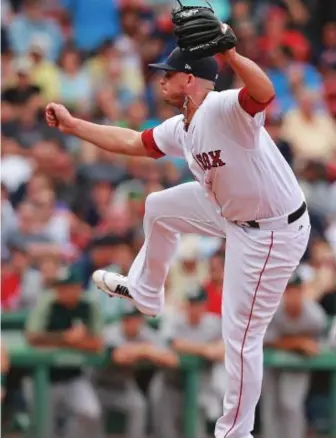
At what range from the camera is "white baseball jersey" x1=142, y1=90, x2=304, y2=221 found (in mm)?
6086

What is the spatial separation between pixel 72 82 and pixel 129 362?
4.63m

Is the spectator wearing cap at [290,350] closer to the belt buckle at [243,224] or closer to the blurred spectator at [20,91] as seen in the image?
the belt buckle at [243,224]

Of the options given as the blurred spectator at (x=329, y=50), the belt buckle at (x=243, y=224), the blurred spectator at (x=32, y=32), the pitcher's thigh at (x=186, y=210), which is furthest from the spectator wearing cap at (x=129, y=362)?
the blurred spectator at (x=329, y=50)

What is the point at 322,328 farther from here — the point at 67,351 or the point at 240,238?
the point at 240,238

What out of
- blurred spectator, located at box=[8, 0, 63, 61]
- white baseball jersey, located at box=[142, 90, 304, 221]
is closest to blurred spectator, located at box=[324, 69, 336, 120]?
blurred spectator, located at box=[8, 0, 63, 61]

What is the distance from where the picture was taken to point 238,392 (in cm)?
660

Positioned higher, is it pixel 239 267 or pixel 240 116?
pixel 240 116

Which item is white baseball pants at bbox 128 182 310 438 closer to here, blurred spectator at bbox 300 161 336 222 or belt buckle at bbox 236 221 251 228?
belt buckle at bbox 236 221 251 228

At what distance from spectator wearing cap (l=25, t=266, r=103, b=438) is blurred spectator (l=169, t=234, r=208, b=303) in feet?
2.83

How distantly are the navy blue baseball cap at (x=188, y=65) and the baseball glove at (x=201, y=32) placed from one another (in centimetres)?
44

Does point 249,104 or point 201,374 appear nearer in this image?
point 249,104

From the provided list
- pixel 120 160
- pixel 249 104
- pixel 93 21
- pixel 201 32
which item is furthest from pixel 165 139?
pixel 93 21

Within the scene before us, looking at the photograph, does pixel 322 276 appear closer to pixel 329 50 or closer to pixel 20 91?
pixel 20 91

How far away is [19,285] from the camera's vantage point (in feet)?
33.5
